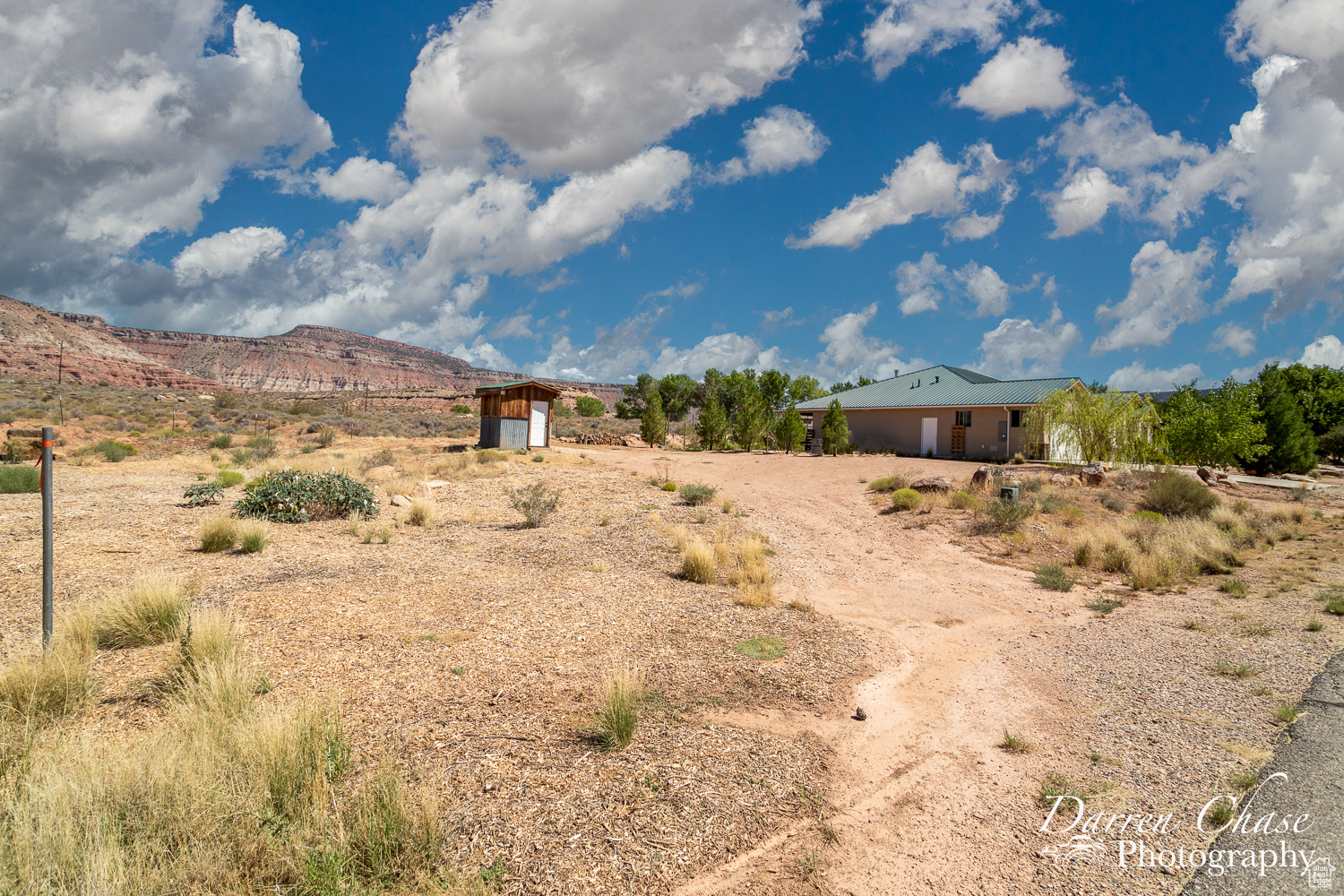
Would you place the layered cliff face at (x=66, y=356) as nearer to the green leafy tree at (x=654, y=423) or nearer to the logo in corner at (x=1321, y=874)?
the green leafy tree at (x=654, y=423)

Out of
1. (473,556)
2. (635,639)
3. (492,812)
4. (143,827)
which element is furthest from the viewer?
(473,556)

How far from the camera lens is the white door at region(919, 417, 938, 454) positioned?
36.6 metres

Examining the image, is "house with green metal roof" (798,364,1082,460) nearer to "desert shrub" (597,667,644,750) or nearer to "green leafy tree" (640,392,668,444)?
"green leafy tree" (640,392,668,444)

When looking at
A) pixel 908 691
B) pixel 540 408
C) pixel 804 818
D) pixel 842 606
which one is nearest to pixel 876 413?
pixel 540 408

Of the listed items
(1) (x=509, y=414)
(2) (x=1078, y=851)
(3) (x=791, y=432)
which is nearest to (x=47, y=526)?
(2) (x=1078, y=851)

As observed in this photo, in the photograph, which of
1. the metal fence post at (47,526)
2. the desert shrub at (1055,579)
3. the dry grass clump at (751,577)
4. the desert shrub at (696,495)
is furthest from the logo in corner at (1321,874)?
the desert shrub at (696,495)

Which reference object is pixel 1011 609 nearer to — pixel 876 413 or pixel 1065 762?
pixel 1065 762

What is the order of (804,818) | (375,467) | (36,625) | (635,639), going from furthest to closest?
(375,467) → (635,639) → (36,625) → (804,818)

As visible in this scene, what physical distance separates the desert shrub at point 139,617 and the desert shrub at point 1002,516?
14.2 m

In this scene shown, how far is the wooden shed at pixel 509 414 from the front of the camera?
29.7 metres

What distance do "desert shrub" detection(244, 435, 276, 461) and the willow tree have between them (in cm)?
3212

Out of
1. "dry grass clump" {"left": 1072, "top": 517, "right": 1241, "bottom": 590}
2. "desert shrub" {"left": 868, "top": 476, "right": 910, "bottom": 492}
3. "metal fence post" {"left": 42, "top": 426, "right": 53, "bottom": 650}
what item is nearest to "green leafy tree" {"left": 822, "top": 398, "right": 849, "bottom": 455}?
"desert shrub" {"left": 868, "top": 476, "right": 910, "bottom": 492}

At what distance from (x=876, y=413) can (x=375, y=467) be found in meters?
30.1

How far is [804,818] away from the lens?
12.4 ft
